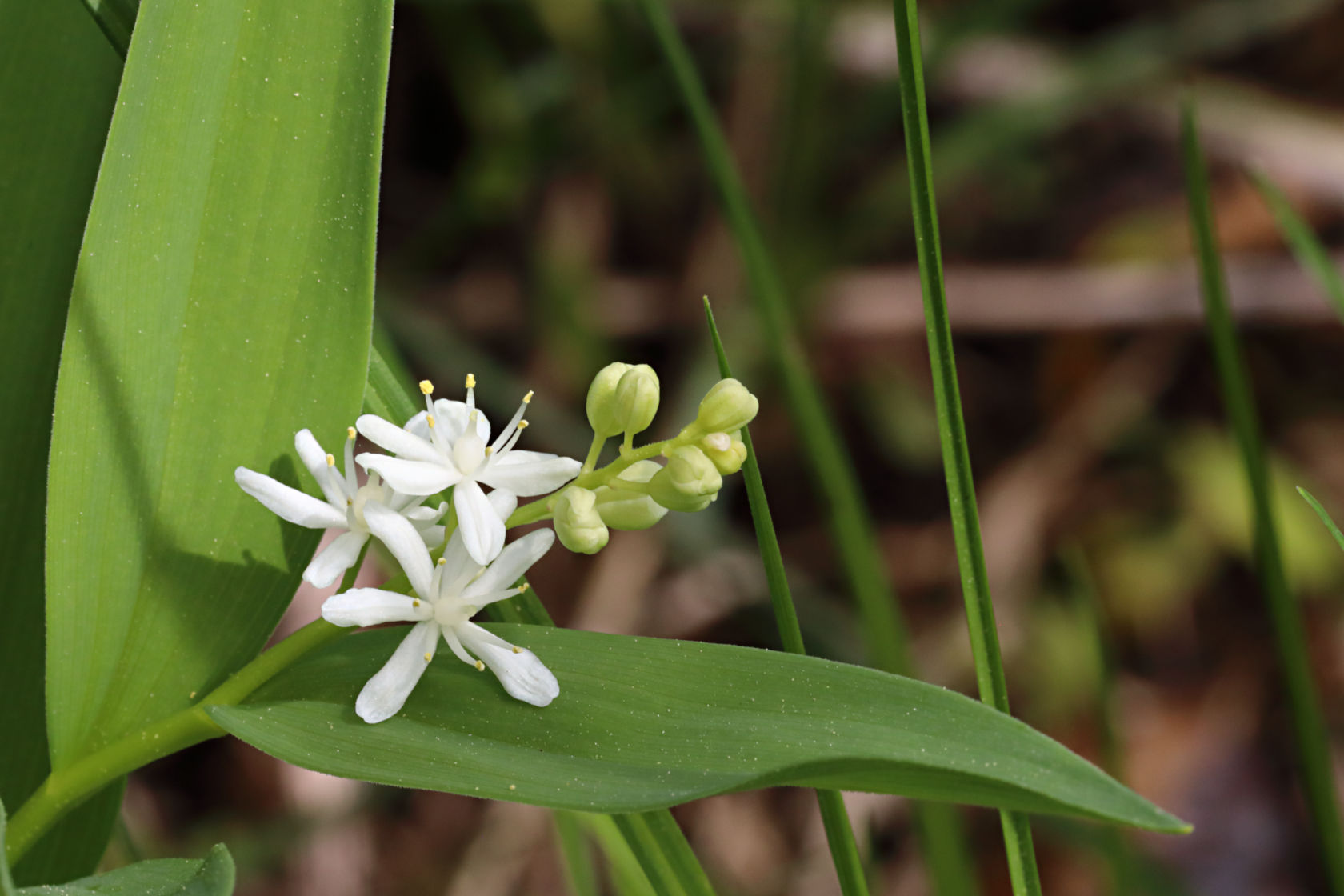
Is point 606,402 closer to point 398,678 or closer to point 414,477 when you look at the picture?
point 414,477

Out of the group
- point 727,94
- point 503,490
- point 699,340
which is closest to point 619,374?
point 503,490

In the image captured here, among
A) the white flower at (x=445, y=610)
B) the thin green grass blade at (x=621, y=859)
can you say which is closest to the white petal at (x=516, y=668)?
the white flower at (x=445, y=610)

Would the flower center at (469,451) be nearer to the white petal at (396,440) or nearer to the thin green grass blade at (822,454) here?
the white petal at (396,440)

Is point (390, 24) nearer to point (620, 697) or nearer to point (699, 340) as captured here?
Answer: point (620, 697)

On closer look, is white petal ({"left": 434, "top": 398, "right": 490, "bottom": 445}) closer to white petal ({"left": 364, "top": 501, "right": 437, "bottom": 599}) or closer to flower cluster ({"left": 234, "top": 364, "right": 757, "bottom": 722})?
flower cluster ({"left": 234, "top": 364, "right": 757, "bottom": 722})

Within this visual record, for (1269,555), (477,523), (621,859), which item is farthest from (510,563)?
(1269,555)
